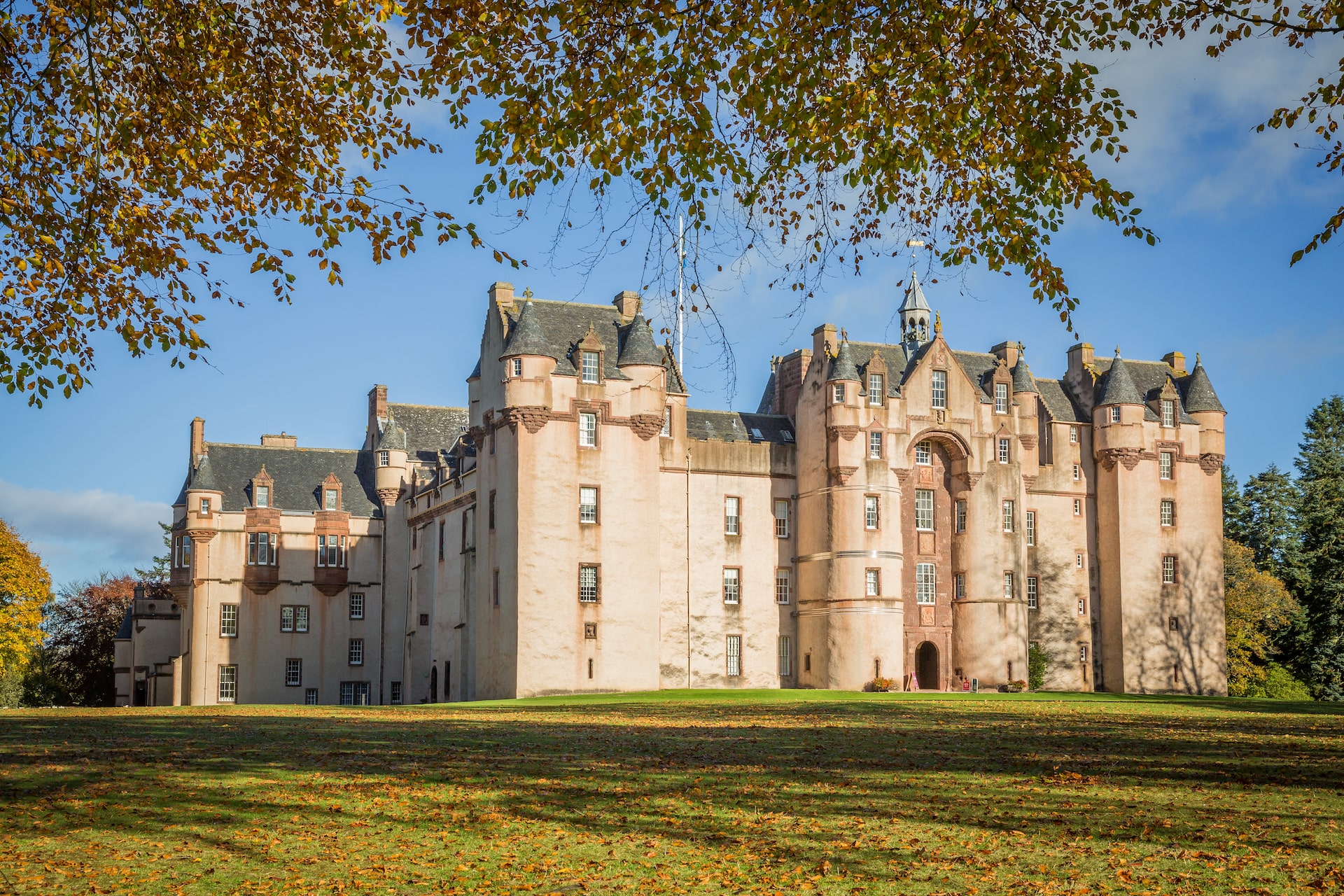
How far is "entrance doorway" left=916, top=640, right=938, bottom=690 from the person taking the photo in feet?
222

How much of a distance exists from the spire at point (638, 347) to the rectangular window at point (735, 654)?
14.4m

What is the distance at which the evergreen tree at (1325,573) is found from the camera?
74812 mm

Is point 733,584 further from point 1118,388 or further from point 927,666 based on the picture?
point 1118,388

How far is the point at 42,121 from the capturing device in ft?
58.2

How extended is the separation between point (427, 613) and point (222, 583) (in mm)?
11387

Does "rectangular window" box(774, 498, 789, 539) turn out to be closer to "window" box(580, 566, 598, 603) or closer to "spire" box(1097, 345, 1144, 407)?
"window" box(580, 566, 598, 603)

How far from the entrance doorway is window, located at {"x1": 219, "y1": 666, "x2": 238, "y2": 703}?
36.2 m

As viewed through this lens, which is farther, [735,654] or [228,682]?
[228,682]

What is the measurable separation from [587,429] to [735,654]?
14016 millimetres

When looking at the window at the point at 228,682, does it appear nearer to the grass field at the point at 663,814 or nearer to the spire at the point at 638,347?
the spire at the point at 638,347

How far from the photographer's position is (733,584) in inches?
2670

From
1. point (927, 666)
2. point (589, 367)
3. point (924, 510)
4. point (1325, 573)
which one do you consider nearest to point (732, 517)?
point (924, 510)

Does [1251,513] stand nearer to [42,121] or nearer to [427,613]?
[427,613]

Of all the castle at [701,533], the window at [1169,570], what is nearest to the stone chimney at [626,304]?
the castle at [701,533]
